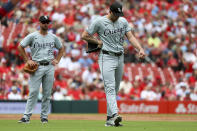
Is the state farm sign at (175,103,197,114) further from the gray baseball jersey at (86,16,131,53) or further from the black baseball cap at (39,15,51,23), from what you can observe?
the gray baseball jersey at (86,16,131,53)

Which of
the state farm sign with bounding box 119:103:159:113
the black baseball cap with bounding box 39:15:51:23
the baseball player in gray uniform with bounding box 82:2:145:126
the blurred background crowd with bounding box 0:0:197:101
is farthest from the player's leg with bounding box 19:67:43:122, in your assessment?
the state farm sign with bounding box 119:103:159:113

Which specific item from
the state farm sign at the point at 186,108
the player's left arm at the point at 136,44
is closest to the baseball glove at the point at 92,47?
the player's left arm at the point at 136,44

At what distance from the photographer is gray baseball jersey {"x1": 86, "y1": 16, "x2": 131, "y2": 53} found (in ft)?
34.8

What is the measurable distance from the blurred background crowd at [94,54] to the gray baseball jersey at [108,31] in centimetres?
817

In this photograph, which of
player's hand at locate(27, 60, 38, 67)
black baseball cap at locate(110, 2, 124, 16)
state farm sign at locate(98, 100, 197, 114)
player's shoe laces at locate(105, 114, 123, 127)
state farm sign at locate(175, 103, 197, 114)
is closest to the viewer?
player's shoe laces at locate(105, 114, 123, 127)

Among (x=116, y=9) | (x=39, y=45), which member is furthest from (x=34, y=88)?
(x=116, y=9)

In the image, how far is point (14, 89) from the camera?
1827 cm

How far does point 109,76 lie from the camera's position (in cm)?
1047

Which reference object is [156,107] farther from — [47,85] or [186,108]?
[47,85]

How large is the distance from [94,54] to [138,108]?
3068 millimetres

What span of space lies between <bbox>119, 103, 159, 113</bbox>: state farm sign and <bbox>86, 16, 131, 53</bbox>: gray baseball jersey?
8.50 m

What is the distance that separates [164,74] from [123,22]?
11.4 metres

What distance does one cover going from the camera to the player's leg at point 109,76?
10.3 metres

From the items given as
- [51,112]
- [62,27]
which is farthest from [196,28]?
[51,112]
